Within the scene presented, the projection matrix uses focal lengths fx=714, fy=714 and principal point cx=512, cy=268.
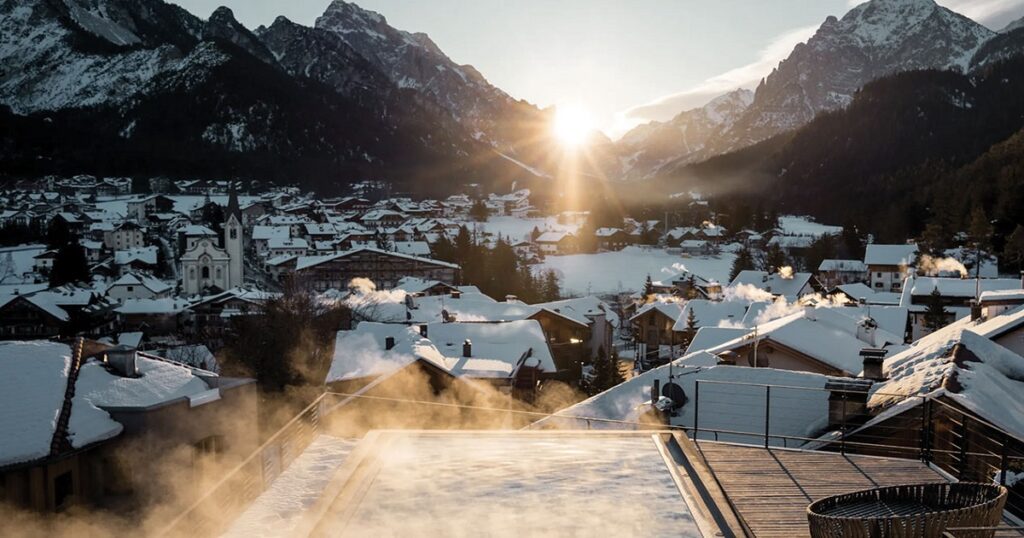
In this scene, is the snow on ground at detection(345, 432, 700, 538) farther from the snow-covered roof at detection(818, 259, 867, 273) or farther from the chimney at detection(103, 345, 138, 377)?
the snow-covered roof at detection(818, 259, 867, 273)

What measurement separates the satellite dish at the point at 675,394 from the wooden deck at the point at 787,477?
6.20m

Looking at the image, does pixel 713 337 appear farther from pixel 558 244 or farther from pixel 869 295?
pixel 558 244

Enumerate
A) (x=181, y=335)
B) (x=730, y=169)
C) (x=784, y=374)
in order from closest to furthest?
1. (x=784, y=374)
2. (x=181, y=335)
3. (x=730, y=169)

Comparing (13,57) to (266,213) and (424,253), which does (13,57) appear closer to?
(266,213)

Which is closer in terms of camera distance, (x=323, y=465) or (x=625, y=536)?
(x=625, y=536)

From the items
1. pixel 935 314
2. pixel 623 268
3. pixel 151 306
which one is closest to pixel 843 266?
pixel 623 268

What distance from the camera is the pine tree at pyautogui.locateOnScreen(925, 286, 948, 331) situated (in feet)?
106

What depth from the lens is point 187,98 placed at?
115 metres

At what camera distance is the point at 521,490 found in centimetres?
478

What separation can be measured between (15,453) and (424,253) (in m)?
58.6

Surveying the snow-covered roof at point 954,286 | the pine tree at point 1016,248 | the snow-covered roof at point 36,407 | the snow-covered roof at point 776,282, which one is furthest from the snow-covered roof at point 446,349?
the pine tree at point 1016,248

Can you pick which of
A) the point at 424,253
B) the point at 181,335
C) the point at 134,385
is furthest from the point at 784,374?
the point at 424,253

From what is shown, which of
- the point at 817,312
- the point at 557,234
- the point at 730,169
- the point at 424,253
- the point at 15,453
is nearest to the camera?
the point at 15,453

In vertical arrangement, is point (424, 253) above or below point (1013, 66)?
below
